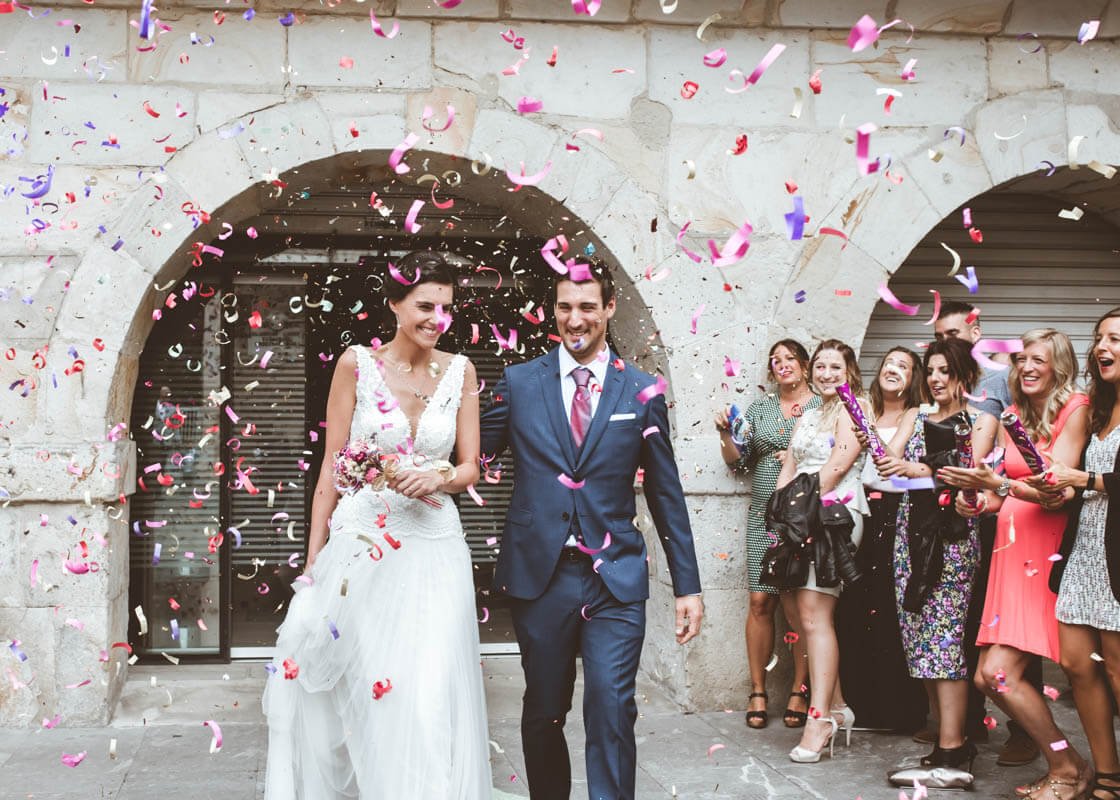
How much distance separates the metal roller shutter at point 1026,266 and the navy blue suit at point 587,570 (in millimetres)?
4146

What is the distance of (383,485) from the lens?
3.99 m

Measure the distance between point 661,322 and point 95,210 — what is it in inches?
121

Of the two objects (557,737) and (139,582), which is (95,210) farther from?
(557,737)

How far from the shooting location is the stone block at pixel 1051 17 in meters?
6.86

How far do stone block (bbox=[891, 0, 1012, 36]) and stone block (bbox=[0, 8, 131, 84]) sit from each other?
14.4 feet

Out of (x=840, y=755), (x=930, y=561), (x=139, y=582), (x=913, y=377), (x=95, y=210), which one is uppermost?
(x=95, y=210)

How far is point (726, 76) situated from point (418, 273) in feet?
10.8

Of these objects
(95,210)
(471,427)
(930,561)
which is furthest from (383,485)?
(95,210)

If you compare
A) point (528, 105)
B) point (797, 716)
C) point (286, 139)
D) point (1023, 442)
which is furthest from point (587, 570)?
point (286, 139)

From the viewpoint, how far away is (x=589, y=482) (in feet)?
13.1

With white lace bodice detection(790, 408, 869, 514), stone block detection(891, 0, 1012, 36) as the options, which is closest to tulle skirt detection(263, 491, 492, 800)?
white lace bodice detection(790, 408, 869, 514)

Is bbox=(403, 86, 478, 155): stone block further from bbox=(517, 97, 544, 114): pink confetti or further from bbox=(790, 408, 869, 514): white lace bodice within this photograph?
bbox=(790, 408, 869, 514): white lace bodice

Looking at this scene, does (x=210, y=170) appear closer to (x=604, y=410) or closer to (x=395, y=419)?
(x=395, y=419)

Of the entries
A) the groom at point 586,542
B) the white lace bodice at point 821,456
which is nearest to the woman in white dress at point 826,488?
the white lace bodice at point 821,456
